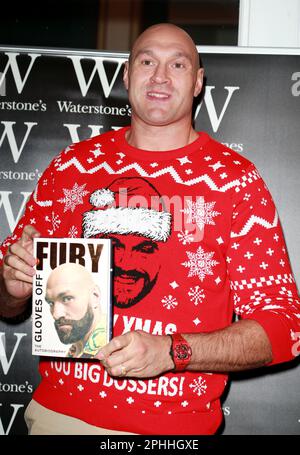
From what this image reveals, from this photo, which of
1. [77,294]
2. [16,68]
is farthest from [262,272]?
[16,68]

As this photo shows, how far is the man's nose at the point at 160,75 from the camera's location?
1.85m

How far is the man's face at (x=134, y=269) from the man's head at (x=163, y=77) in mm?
462

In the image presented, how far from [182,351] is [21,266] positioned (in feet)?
1.63

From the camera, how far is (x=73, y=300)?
4.44 feet

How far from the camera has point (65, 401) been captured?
167 centimetres

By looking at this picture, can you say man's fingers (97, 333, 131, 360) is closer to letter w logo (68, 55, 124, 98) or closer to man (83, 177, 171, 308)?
man (83, 177, 171, 308)

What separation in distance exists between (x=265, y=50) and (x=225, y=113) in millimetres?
291

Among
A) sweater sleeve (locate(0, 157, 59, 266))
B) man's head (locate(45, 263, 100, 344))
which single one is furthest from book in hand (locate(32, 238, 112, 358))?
sweater sleeve (locate(0, 157, 59, 266))

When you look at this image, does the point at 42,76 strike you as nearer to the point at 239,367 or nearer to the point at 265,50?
the point at 265,50

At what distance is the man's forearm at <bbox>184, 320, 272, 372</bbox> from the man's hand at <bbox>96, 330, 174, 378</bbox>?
0.49 ft

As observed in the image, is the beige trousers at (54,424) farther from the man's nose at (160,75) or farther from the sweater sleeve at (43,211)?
the man's nose at (160,75)

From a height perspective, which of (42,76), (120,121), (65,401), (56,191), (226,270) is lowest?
(65,401)

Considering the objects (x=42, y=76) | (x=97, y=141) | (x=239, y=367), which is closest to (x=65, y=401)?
(x=239, y=367)
